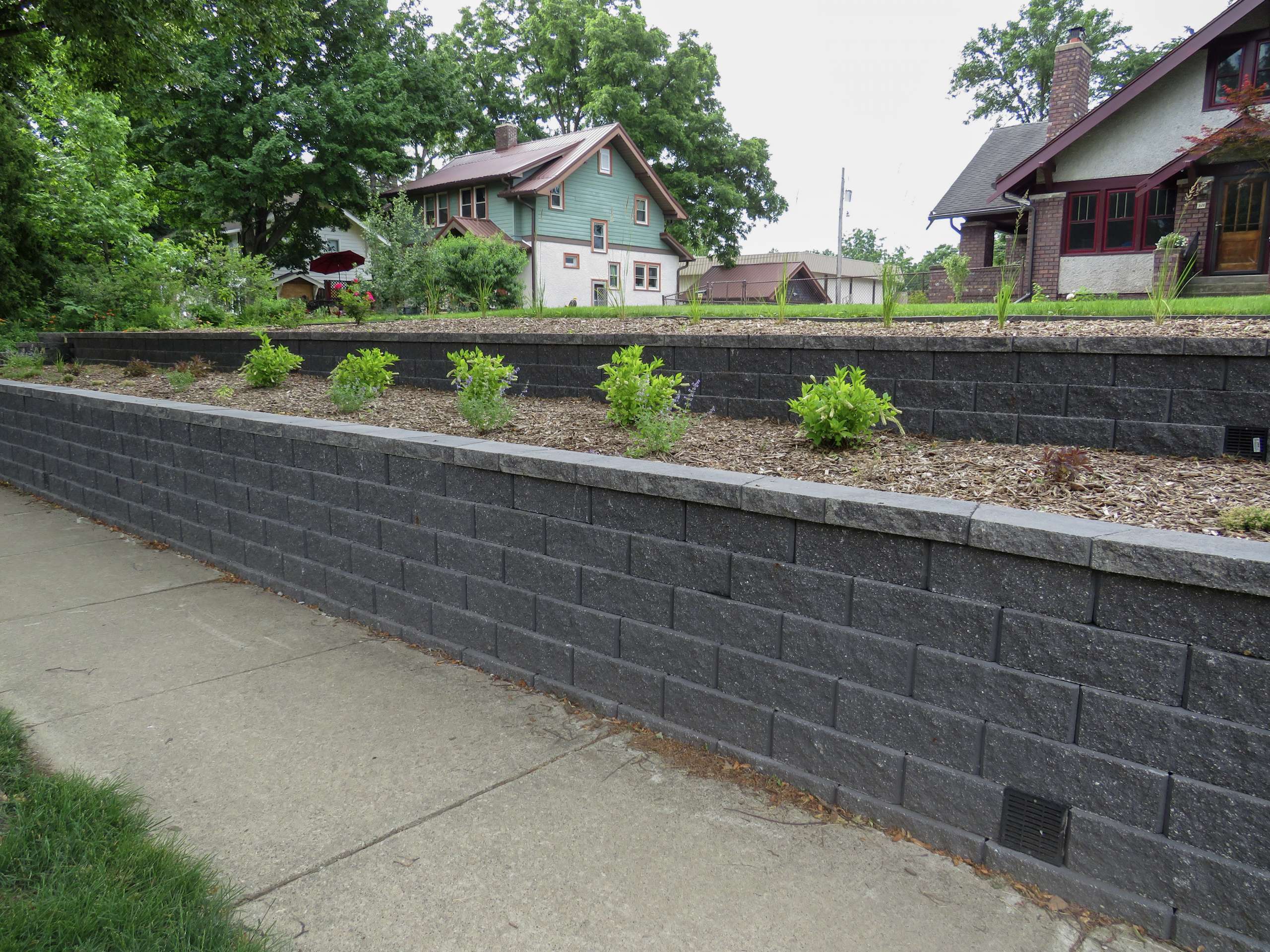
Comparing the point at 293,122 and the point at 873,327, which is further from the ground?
the point at 293,122

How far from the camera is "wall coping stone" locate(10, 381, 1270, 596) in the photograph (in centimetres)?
218

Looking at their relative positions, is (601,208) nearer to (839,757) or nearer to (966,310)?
(966,310)

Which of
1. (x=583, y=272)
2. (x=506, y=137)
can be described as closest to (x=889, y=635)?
(x=583, y=272)

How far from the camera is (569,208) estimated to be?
31.1m

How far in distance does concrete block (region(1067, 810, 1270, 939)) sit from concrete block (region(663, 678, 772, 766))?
3.37 ft

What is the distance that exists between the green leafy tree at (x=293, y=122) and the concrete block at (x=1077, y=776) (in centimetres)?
2927

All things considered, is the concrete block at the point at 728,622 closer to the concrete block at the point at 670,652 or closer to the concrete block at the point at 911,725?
the concrete block at the point at 670,652

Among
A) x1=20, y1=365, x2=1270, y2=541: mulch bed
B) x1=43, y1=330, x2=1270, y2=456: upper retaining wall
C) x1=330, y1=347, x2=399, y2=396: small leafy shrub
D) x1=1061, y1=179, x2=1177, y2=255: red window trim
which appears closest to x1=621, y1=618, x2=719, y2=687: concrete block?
x1=20, y1=365, x2=1270, y2=541: mulch bed

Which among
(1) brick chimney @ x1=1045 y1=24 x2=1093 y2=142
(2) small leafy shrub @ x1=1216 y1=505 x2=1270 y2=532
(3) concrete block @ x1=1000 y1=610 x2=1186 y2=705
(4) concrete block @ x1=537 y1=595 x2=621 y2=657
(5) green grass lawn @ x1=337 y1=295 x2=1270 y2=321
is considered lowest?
(4) concrete block @ x1=537 y1=595 x2=621 y2=657

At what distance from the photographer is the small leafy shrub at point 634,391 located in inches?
192

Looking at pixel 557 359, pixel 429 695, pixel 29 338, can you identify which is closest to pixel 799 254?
pixel 29 338

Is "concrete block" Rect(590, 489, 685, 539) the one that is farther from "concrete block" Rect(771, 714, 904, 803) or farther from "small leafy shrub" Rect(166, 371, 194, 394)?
"small leafy shrub" Rect(166, 371, 194, 394)

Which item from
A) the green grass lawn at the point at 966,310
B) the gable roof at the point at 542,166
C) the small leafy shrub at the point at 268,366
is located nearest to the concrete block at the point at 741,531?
the green grass lawn at the point at 966,310

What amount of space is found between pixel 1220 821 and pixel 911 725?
83cm
